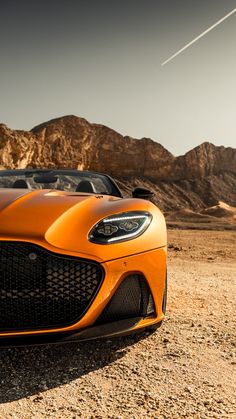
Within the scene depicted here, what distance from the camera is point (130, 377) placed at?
243 cm

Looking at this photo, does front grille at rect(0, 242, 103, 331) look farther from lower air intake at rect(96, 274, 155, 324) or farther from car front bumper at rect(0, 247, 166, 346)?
lower air intake at rect(96, 274, 155, 324)

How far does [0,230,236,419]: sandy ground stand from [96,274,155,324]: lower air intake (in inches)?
12.5

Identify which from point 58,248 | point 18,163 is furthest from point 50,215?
point 18,163

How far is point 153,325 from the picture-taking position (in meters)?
2.65

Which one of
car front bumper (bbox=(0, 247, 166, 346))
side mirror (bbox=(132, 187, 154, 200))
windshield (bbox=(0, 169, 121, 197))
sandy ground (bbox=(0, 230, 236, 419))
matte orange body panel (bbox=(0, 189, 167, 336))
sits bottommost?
sandy ground (bbox=(0, 230, 236, 419))

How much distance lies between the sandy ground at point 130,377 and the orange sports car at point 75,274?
0.28 m

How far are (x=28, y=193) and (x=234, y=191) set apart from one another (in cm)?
8322

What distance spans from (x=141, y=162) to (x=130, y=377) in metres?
76.5

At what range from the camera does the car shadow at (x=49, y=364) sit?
2.28 m

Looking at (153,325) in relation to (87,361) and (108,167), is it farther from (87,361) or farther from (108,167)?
(108,167)

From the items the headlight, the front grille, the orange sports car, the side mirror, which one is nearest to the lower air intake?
the orange sports car

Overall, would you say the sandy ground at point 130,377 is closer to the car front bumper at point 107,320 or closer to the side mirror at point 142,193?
the car front bumper at point 107,320

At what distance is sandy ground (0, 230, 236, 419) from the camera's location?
207 cm

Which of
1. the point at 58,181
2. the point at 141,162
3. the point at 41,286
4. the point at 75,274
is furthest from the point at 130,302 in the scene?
the point at 141,162
